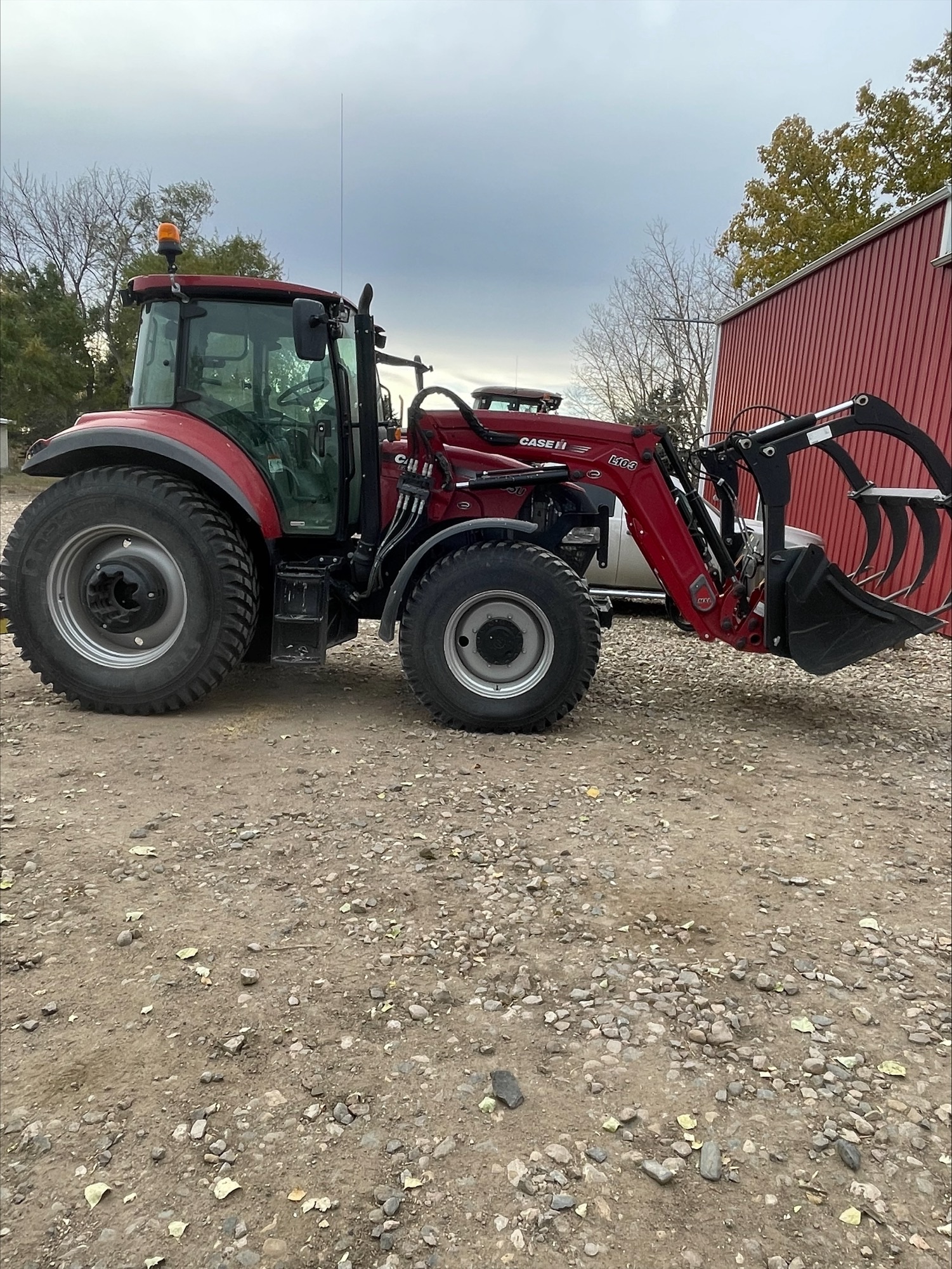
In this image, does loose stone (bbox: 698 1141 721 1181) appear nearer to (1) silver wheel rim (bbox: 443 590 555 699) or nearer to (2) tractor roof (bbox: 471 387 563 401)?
(1) silver wheel rim (bbox: 443 590 555 699)

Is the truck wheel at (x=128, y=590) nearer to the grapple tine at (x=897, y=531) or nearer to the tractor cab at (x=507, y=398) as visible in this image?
the grapple tine at (x=897, y=531)

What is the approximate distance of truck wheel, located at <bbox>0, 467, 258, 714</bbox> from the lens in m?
4.83

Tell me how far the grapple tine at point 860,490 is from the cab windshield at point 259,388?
2946 mm

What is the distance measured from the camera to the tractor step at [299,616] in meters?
4.98

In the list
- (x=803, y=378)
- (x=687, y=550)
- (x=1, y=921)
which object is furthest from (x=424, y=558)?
(x=803, y=378)

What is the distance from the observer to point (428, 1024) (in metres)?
2.42

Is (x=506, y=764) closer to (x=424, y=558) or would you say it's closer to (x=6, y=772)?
(x=424, y=558)

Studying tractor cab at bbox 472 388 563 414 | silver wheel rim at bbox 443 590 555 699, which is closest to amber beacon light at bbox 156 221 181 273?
silver wheel rim at bbox 443 590 555 699

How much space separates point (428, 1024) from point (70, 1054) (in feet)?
3.12

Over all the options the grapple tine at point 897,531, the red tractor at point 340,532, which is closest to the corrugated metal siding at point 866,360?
the grapple tine at point 897,531

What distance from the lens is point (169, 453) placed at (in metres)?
4.68

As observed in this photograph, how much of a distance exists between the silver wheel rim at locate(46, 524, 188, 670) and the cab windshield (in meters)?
0.78

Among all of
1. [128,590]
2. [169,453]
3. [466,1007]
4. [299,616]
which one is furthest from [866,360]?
[466,1007]

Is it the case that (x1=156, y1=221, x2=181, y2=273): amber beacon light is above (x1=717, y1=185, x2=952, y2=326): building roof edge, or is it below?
below
